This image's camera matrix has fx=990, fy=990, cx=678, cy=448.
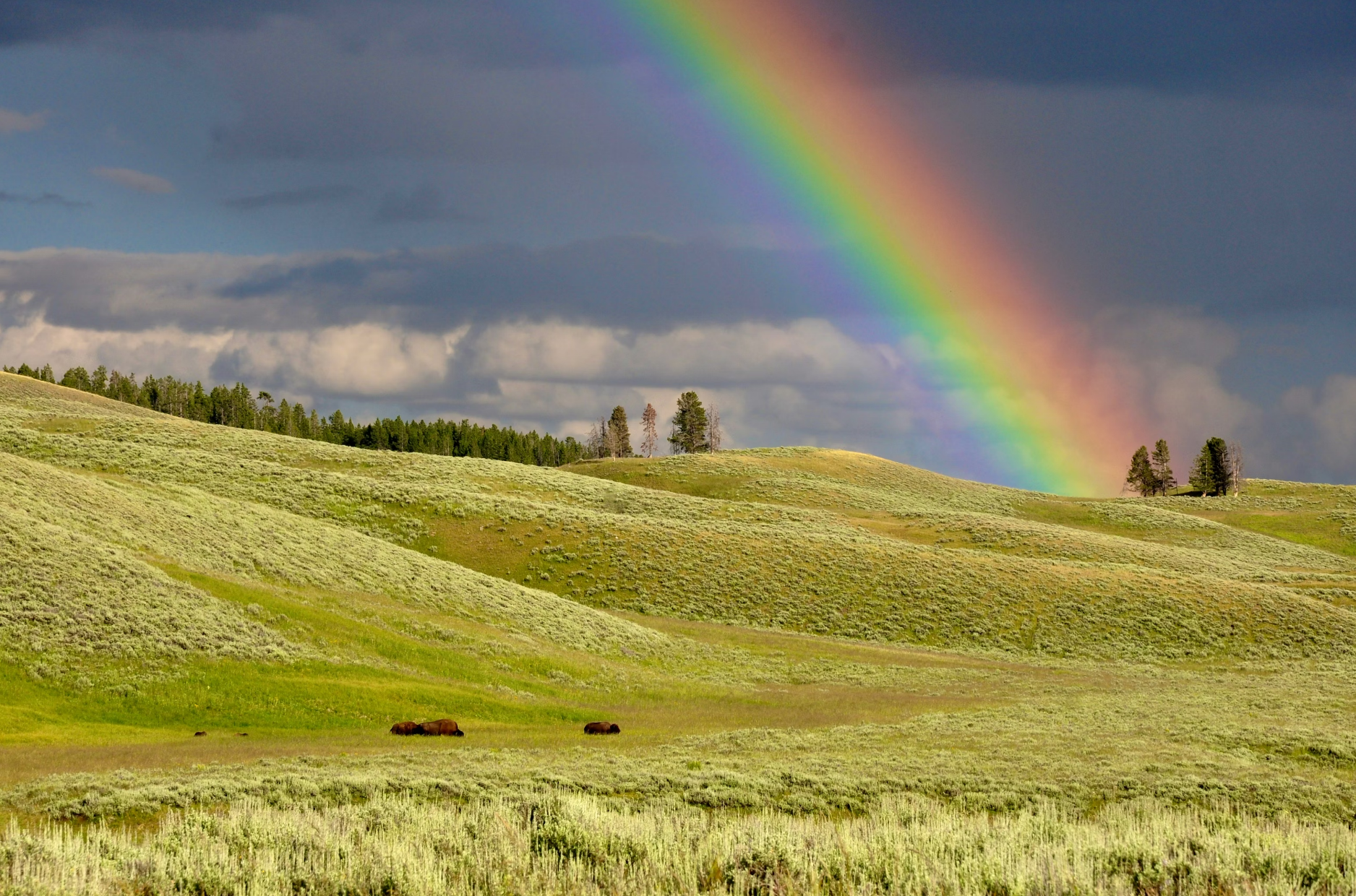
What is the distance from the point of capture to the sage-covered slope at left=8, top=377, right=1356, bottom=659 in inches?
2227

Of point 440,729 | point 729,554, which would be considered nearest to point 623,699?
point 440,729

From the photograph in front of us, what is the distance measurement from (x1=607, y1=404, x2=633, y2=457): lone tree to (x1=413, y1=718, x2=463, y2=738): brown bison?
455ft

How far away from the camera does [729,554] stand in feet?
221

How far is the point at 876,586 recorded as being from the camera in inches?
2486

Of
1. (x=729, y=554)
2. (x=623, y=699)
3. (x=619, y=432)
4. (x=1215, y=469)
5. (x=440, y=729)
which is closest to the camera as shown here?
(x=440, y=729)

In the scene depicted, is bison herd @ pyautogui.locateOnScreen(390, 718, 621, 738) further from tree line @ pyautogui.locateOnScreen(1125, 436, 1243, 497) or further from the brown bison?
tree line @ pyautogui.locateOnScreen(1125, 436, 1243, 497)

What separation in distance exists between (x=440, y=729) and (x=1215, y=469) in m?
149

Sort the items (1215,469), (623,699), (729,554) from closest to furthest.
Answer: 1. (623,699)
2. (729,554)
3. (1215,469)

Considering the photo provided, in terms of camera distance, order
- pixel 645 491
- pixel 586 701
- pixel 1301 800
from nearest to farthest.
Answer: pixel 1301 800, pixel 586 701, pixel 645 491

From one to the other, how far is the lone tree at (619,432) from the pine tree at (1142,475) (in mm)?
82000

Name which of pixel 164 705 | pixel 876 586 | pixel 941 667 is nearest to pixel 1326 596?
pixel 876 586

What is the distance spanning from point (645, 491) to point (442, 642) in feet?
185

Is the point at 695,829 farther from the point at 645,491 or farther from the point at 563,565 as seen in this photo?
the point at 645,491

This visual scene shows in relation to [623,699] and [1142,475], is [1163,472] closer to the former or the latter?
[1142,475]
